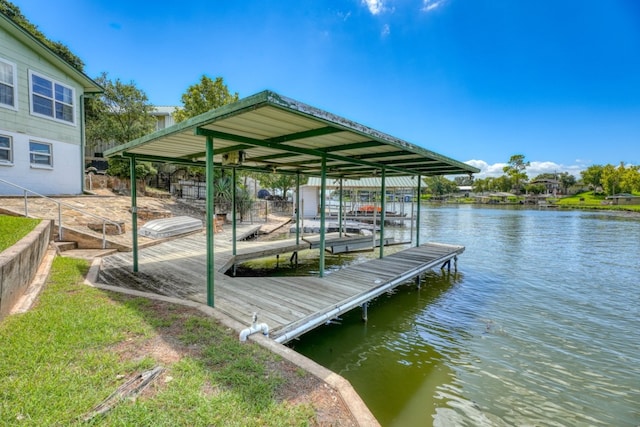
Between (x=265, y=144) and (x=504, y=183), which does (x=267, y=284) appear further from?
(x=504, y=183)

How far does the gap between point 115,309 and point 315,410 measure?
3.34 m

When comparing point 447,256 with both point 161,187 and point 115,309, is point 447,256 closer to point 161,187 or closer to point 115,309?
point 115,309

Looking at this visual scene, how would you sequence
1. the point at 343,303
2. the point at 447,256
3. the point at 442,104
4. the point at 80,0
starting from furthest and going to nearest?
the point at 442,104
the point at 80,0
the point at 447,256
the point at 343,303

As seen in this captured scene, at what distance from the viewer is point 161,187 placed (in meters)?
21.6

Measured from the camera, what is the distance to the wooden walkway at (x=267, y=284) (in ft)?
14.1

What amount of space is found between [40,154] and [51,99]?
2.48 metres

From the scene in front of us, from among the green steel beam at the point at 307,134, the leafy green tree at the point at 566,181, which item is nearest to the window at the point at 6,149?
the green steel beam at the point at 307,134

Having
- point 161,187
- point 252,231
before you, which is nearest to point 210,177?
point 252,231

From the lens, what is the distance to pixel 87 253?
7.74 meters

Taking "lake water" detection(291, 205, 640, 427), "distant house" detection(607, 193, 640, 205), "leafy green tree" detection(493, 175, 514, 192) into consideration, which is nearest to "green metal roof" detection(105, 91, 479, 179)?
"lake water" detection(291, 205, 640, 427)

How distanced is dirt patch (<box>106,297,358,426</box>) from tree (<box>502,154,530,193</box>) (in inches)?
3859

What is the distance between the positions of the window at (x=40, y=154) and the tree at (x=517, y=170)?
97473 millimetres

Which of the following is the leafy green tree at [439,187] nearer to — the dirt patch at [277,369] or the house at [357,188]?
the house at [357,188]

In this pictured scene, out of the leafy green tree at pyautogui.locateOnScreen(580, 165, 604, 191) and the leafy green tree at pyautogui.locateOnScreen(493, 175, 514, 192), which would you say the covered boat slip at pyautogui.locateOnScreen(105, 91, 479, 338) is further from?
the leafy green tree at pyautogui.locateOnScreen(580, 165, 604, 191)
